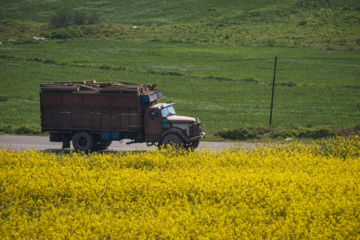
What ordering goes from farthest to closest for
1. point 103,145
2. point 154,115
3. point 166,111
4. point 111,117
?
point 103,145
point 166,111
point 111,117
point 154,115

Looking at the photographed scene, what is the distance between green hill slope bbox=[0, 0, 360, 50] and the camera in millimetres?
62656

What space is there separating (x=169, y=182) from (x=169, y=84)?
29787mm

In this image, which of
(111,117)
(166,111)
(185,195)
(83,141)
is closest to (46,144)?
(83,141)

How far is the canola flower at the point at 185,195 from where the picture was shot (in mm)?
10664

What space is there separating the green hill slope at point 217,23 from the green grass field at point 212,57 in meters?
0.17

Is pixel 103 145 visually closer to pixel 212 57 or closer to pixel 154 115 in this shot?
pixel 154 115

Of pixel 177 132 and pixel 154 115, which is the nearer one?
pixel 177 132

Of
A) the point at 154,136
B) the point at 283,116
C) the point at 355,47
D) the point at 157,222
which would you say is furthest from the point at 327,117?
the point at 355,47

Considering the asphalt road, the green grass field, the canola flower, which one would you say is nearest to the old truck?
the asphalt road

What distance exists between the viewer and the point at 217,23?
72.4 m

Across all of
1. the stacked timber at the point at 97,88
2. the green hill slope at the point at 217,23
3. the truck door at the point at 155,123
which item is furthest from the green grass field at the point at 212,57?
the stacked timber at the point at 97,88

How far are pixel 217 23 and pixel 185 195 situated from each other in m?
62.2

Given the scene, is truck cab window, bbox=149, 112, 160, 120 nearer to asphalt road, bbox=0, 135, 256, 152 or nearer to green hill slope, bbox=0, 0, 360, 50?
asphalt road, bbox=0, 135, 256, 152

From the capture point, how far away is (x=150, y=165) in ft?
56.3
